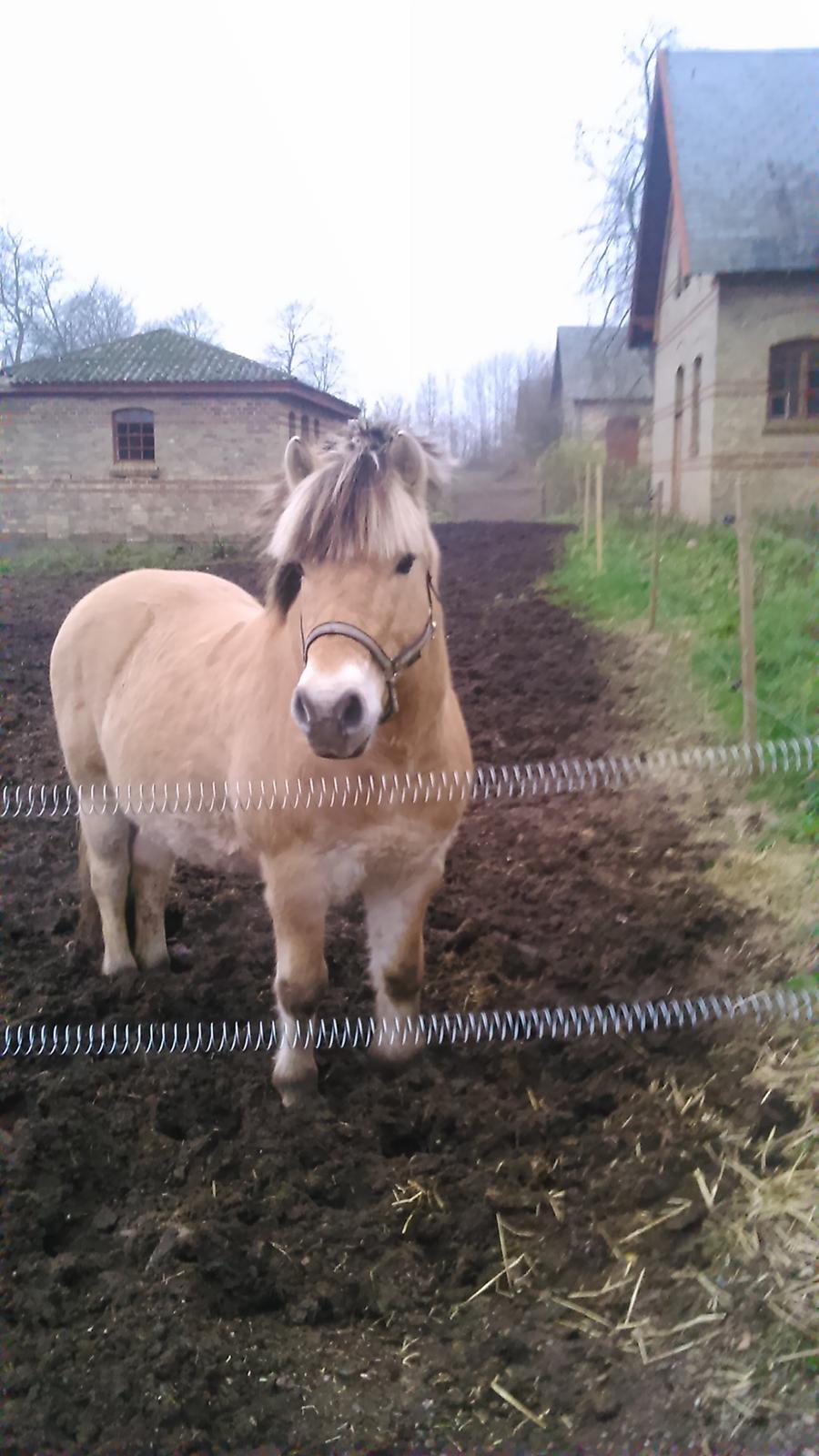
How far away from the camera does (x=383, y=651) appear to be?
1.98m

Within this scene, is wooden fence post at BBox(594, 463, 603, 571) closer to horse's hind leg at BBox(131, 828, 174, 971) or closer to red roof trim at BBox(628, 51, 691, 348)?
red roof trim at BBox(628, 51, 691, 348)

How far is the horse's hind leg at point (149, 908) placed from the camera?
11.3ft

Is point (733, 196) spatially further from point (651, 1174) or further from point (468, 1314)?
point (468, 1314)

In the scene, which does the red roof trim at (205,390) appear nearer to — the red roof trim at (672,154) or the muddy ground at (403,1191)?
the muddy ground at (403,1191)

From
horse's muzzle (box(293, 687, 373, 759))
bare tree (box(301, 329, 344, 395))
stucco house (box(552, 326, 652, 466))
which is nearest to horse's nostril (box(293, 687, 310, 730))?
horse's muzzle (box(293, 687, 373, 759))

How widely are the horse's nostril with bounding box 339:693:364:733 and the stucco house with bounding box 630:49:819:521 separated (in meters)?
1.36

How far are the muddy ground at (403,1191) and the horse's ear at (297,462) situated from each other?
89 centimetres

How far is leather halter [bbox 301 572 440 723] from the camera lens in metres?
1.91

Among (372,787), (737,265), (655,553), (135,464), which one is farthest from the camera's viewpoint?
(655,553)

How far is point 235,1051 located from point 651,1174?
51.5 inches

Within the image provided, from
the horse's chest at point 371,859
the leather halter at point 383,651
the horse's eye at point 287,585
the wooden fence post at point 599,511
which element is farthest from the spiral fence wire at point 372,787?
the wooden fence post at point 599,511

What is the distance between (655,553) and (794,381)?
5.91 feet

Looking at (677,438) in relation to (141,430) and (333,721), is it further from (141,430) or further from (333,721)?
(333,721)

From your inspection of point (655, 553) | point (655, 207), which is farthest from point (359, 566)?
point (655, 553)
